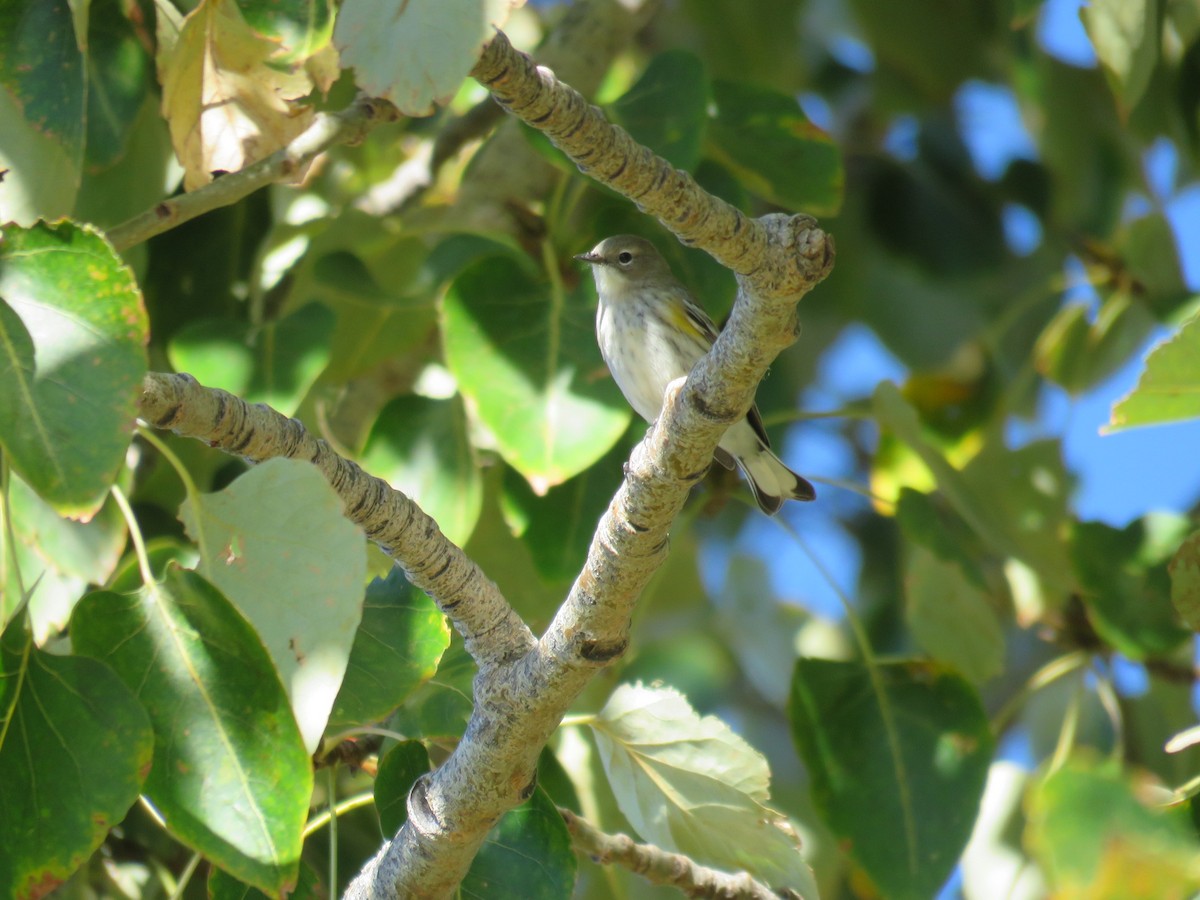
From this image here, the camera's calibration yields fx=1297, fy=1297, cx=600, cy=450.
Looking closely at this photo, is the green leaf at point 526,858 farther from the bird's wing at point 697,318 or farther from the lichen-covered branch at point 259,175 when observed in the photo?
the bird's wing at point 697,318

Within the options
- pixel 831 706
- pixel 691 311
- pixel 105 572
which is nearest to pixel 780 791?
pixel 831 706

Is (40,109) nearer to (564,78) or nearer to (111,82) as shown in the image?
(111,82)

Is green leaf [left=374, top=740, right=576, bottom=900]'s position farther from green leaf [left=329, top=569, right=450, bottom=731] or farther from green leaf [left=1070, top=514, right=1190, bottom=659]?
green leaf [left=1070, top=514, right=1190, bottom=659]

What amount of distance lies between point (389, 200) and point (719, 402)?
2338mm

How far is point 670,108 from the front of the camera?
229cm

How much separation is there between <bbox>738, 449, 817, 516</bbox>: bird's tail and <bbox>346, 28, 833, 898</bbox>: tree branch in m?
1.40

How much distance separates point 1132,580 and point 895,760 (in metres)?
0.63

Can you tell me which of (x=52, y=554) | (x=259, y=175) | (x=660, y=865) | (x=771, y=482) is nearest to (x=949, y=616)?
(x=771, y=482)

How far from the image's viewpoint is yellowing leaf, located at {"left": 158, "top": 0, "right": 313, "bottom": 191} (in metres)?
1.72

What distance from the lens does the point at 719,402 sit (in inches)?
54.7

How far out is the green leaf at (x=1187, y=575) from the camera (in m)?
1.76

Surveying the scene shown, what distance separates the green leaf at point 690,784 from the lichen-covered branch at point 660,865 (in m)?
0.04

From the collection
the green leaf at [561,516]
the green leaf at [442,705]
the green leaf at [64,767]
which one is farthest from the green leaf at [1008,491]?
the green leaf at [64,767]

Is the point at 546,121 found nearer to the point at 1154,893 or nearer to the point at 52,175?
the point at 52,175
